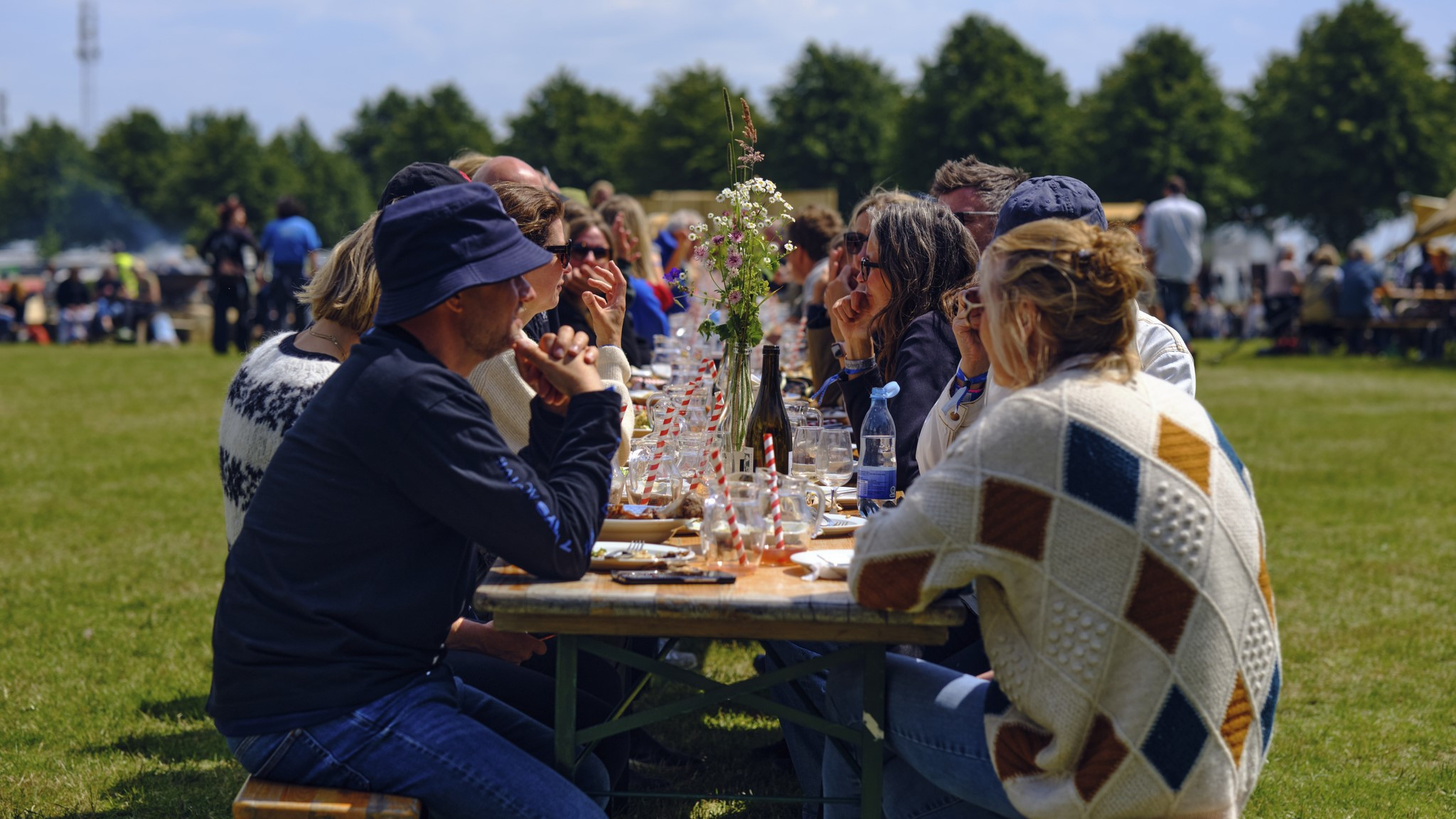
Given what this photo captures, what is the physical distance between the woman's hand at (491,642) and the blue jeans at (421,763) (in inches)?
24.6

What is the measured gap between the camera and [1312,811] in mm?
3902

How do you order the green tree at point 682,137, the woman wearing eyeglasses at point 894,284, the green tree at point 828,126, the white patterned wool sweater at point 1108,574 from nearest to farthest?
the white patterned wool sweater at point 1108,574
the woman wearing eyeglasses at point 894,284
the green tree at point 828,126
the green tree at point 682,137

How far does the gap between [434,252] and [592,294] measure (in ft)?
5.81

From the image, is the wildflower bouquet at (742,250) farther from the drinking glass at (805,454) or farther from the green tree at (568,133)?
the green tree at (568,133)

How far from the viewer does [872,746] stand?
99.3 inches

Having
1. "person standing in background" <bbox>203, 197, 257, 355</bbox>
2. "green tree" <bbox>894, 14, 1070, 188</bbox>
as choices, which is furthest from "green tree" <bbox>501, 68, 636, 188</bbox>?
"person standing in background" <bbox>203, 197, 257, 355</bbox>

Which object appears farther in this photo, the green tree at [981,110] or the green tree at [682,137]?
the green tree at [682,137]

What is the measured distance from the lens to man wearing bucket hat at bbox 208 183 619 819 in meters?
2.31

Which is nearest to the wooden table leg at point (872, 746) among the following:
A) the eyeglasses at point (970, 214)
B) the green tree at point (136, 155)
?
the eyeglasses at point (970, 214)

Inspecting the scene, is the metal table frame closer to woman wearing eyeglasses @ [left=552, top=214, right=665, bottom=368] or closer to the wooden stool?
the wooden stool

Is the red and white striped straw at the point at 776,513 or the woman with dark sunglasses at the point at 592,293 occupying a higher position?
the woman with dark sunglasses at the point at 592,293

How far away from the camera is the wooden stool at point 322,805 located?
2.27m

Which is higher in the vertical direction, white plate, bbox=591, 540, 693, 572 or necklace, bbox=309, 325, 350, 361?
necklace, bbox=309, 325, 350, 361

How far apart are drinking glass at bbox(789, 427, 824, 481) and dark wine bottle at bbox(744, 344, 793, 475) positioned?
2 cm
